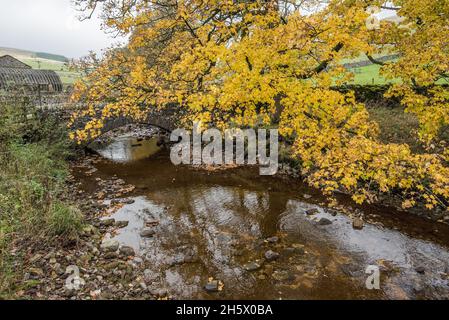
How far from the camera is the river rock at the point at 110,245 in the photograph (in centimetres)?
800

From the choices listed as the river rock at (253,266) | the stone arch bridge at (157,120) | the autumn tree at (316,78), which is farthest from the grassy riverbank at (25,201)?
the river rock at (253,266)

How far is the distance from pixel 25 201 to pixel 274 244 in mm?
7069

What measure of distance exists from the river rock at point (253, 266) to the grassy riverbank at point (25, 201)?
15.1 ft

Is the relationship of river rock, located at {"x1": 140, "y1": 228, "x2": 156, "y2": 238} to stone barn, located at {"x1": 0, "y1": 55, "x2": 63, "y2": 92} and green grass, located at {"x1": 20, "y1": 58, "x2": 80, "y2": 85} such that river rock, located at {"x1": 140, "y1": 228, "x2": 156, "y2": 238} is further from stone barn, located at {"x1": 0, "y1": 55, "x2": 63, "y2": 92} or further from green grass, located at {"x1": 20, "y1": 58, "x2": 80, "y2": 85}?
stone barn, located at {"x1": 0, "y1": 55, "x2": 63, "y2": 92}

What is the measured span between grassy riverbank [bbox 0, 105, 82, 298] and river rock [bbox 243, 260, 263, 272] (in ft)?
15.1

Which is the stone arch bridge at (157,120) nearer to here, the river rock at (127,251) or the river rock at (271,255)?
the river rock at (127,251)

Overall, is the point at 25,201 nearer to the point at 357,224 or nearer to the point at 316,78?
the point at 316,78

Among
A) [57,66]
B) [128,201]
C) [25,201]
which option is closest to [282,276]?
[128,201]

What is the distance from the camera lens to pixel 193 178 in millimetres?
13969

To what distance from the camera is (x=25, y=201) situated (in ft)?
27.8

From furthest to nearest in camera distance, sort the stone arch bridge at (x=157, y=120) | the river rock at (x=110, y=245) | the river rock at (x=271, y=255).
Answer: the stone arch bridge at (x=157, y=120) < the river rock at (x=110, y=245) < the river rock at (x=271, y=255)
